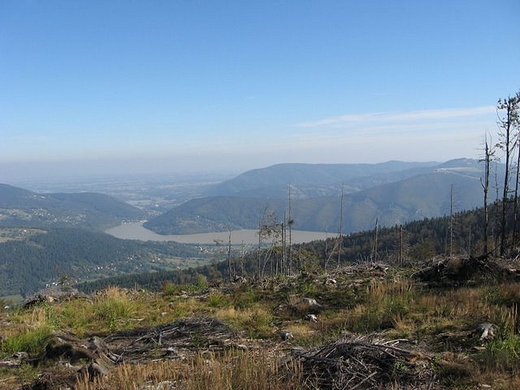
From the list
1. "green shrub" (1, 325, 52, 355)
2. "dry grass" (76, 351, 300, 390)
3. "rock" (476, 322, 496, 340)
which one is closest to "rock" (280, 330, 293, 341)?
"dry grass" (76, 351, 300, 390)

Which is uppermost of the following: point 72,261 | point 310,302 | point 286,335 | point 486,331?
point 486,331

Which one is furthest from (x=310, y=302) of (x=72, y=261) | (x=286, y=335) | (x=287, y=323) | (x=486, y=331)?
(x=72, y=261)

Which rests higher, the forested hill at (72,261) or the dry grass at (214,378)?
the dry grass at (214,378)

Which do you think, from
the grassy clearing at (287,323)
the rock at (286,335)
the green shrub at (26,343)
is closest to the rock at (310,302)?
the grassy clearing at (287,323)

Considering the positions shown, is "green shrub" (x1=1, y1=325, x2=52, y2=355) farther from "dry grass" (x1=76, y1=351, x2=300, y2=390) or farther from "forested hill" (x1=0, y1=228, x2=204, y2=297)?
"forested hill" (x1=0, y1=228, x2=204, y2=297)

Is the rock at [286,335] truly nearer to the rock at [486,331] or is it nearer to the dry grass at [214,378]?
the dry grass at [214,378]

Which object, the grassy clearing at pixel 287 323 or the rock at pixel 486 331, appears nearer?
the grassy clearing at pixel 287 323

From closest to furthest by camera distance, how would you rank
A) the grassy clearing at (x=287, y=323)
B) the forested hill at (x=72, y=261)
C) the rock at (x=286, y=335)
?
the grassy clearing at (x=287, y=323), the rock at (x=286, y=335), the forested hill at (x=72, y=261)

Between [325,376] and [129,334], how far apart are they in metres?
4.66

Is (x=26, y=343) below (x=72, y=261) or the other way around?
the other way around

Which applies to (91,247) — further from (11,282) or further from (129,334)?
(129,334)

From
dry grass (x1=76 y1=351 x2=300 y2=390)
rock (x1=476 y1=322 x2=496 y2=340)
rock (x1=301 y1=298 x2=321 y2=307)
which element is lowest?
rock (x1=301 y1=298 x2=321 y2=307)

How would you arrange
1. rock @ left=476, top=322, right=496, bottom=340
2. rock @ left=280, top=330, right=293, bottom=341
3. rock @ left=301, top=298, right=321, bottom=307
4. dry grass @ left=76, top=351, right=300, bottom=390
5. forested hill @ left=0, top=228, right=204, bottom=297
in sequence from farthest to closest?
forested hill @ left=0, top=228, right=204, bottom=297
rock @ left=301, top=298, right=321, bottom=307
rock @ left=280, top=330, right=293, bottom=341
rock @ left=476, top=322, right=496, bottom=340
dry grass @ left=76, top=351, right=300, bottom=390

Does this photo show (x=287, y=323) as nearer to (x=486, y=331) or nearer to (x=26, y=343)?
(x=486, y=331)
